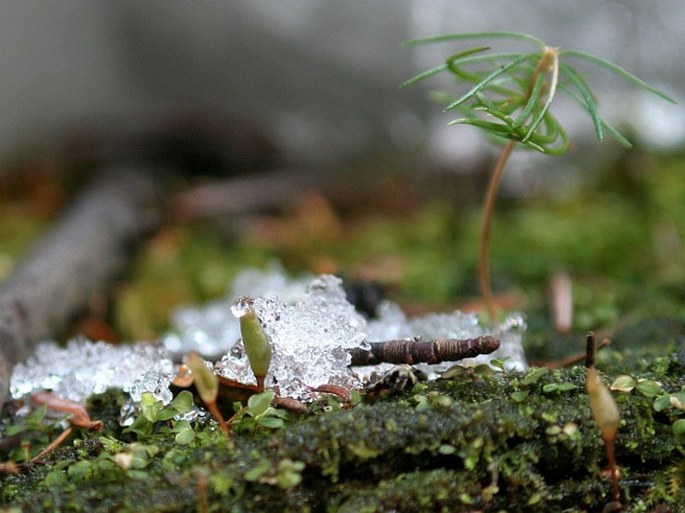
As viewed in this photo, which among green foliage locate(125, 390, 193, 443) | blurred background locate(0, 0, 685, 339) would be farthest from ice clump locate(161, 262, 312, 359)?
blurred background locate(0, 0, 685, 339)

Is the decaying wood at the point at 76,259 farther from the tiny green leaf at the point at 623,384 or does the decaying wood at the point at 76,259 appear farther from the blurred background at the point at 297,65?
the tiny green leaf at the point at 623,384

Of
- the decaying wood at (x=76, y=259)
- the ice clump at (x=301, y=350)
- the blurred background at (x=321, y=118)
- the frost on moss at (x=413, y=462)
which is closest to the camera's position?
the frost on moss at (x=413, y=462)

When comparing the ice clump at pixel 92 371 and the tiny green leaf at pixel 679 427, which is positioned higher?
the ice clump at pixel 92 371

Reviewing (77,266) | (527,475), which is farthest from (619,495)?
(77,266)

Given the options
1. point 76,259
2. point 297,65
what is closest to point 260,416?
point 76,259

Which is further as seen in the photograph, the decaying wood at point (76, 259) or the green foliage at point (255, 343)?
the decaying wood at point (76, 259)

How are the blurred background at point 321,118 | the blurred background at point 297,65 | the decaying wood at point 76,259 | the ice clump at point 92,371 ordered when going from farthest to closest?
the blurred background at point 297,65 → the blurred background at point 321,118 → the decaying wood at point 76,259 → the ice clump at point 92,371

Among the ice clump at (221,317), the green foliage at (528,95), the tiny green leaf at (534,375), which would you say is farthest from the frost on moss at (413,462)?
the green foliage at (528,95)
